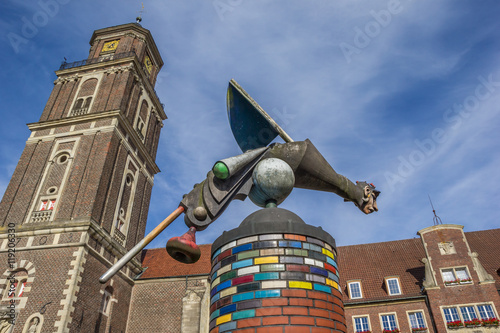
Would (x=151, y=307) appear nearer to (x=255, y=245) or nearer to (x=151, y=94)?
(x=151, y=94)

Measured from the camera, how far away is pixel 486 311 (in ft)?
66.8

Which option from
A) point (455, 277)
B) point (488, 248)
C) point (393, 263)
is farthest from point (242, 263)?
point (488, 248)

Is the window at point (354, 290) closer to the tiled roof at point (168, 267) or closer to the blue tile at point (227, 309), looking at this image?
the tiled roof at point (168, 267)

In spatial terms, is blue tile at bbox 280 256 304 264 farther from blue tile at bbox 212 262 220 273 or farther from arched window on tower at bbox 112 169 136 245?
arched window on tower at bbox 112 169 136 245

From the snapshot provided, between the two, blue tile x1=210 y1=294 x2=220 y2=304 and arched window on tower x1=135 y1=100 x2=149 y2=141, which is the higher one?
arched window on tower x1=135 y1=100 x2=149 y2=141

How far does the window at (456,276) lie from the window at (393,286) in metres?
2.85

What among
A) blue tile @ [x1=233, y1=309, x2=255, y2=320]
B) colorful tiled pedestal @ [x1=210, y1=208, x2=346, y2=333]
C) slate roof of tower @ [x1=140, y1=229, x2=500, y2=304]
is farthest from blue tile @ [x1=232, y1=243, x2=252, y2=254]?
slate roof of tower @ [x1=140, y1=229, x2=500, y2=304]

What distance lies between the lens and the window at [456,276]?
21.7 meters

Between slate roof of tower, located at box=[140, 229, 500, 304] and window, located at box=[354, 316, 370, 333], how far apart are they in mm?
1082

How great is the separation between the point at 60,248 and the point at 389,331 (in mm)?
19475

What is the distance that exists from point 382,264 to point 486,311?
7.07 m

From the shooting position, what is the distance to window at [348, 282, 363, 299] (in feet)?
79.1

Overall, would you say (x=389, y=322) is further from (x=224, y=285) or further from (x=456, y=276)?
(x=224, y=285)

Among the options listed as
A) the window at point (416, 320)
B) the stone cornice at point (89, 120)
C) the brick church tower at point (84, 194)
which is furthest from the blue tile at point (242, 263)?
the stone cornice at point (89, 120)
